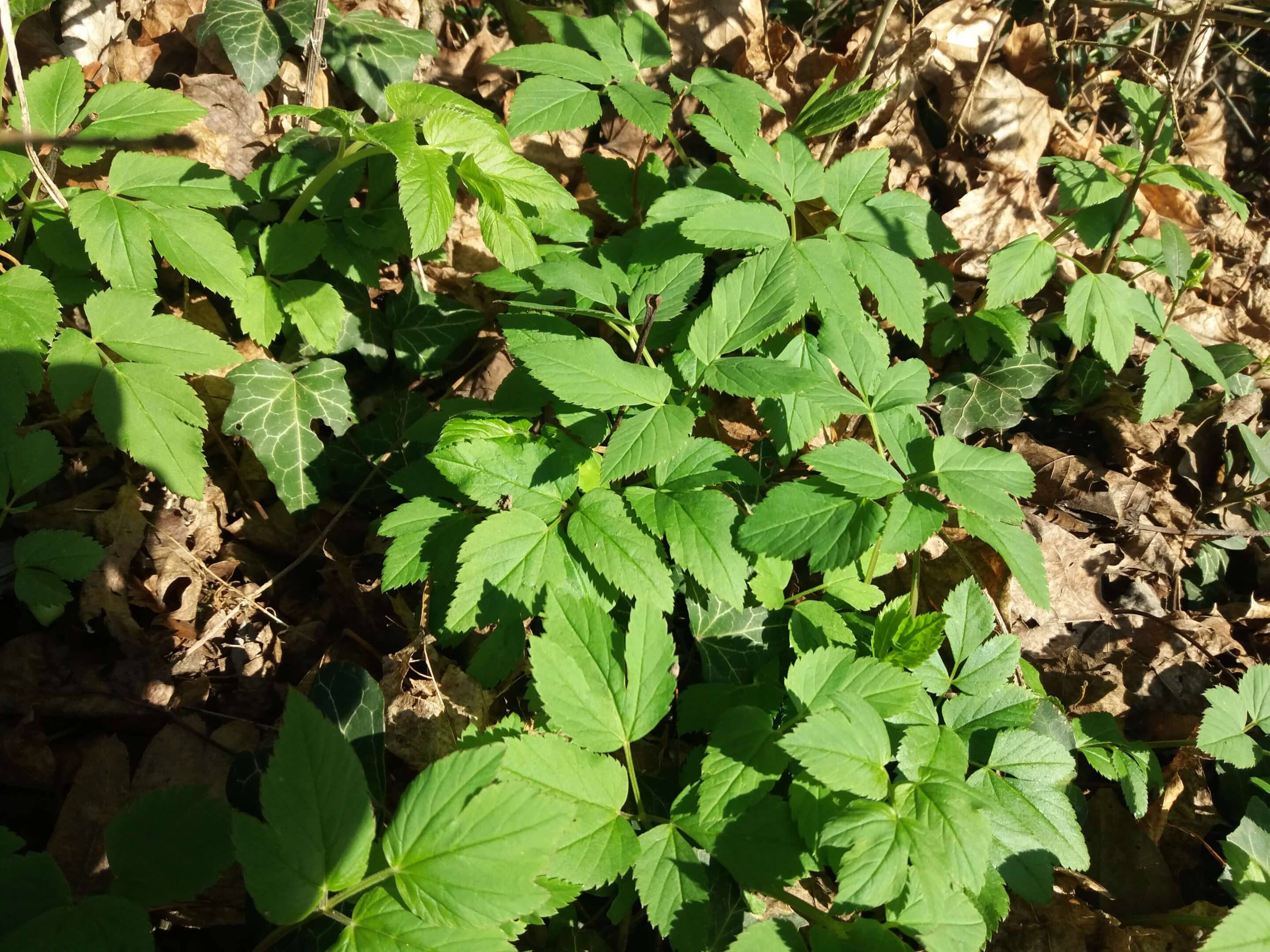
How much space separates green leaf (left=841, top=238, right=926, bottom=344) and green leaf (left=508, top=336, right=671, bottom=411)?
0.70m

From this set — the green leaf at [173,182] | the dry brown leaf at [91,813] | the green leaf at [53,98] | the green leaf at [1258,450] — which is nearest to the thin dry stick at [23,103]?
the green leaf at [53,98]

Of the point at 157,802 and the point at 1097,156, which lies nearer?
the point at 157,802

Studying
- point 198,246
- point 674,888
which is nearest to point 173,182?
point 198,246

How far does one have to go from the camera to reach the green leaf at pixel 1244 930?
1.55 m

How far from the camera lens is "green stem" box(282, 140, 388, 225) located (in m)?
2.01

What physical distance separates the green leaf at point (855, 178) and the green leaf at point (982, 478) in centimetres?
80

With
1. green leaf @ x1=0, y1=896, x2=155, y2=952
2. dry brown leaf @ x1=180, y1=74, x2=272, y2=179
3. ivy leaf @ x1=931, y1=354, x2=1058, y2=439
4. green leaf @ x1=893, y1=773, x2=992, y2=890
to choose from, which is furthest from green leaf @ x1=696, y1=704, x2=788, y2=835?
dry brown leaf @ x1=180, y1=74, x2=272, y2=179

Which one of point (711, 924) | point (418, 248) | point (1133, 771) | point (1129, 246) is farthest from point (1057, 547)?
point (418, 248)

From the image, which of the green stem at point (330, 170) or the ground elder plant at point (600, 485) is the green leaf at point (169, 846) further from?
the green stem at point (330, 170)

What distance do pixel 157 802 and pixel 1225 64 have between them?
4891 mm

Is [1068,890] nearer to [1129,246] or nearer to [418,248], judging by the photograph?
[1129,246]

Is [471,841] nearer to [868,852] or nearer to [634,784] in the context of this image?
[634,784]

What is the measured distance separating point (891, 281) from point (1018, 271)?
611 mm

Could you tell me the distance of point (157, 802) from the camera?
1.42 meters
